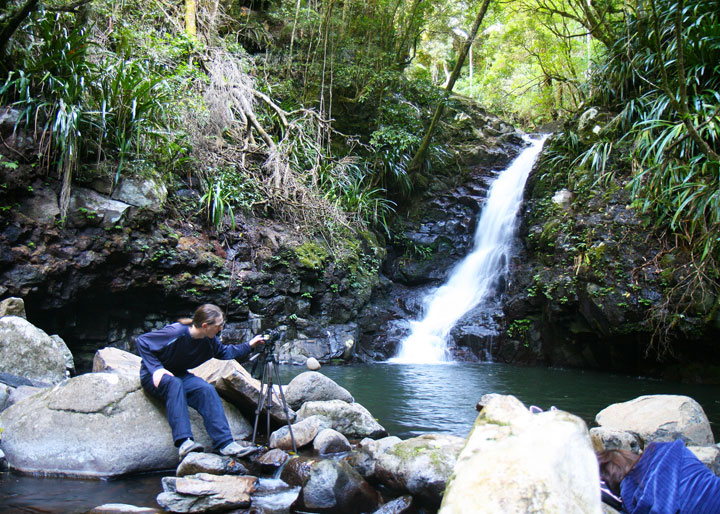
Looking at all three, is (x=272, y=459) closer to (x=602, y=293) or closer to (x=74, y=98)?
(x=74, y=98)

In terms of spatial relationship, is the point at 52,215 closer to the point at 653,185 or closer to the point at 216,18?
the point at 216,18

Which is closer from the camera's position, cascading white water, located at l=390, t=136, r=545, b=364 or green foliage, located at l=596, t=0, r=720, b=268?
green foliage, located at l=596, t=0, r=720, b=268

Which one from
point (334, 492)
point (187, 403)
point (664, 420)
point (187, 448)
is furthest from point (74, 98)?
point (664, 420)

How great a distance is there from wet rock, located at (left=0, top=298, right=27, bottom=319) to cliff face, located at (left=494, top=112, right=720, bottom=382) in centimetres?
767

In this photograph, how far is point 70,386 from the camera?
3.23 metres

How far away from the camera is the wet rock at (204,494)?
91.9 inches

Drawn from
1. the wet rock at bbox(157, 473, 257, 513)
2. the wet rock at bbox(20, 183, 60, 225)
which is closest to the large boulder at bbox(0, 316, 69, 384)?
the wet rock at bbox(20, 183, 60, 225)

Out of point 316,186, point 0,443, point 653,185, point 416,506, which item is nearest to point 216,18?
point 316,186

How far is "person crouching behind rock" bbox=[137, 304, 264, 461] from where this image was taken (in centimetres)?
314

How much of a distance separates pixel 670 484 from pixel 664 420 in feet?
6.90

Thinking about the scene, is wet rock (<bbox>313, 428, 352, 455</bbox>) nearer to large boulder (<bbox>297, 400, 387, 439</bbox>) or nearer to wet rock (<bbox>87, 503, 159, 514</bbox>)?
large boulder (<bbox>297, 400, 387, 439</bbox>)

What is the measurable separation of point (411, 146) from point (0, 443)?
10335 millimetres

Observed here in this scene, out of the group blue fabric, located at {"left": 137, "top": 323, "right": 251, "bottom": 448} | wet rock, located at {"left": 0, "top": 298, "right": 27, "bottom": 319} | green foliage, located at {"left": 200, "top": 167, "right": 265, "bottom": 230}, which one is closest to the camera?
blue fabric, located at {"left": 137, "top": 323, "right": 251, "bottom": 448}

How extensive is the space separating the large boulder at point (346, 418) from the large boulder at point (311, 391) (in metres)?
0.40
